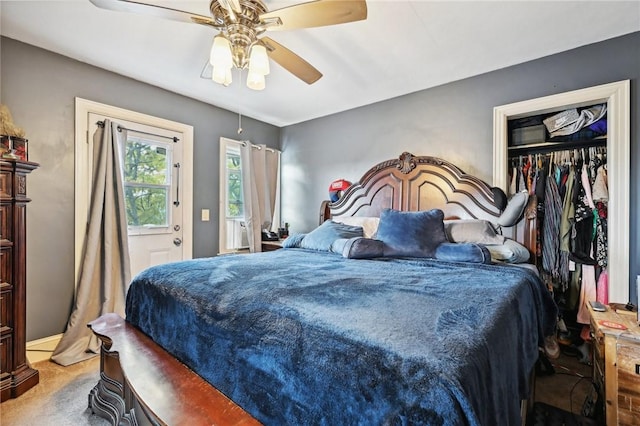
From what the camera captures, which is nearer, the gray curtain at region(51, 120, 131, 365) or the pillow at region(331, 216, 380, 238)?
the gray curtain at region(51, 120, 131, 365)

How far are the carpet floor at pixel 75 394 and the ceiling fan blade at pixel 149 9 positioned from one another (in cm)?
229

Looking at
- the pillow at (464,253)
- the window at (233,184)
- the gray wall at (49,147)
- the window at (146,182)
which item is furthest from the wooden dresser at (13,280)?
the pillow at (464,253)

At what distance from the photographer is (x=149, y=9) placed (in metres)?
1.46

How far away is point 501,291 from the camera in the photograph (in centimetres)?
131

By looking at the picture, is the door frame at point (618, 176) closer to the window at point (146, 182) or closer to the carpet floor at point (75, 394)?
the carpet floor at point (75, 394)

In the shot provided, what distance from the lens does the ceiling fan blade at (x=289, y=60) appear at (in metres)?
1.76

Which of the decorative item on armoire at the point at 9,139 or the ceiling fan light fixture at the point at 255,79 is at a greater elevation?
the ceiling fan light fixture at the point at 255,79

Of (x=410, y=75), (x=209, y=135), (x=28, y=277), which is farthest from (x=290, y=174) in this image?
(x=28, y=277)

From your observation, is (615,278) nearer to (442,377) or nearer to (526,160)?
(526,160)

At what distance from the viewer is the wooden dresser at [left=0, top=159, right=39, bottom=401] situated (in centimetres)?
189

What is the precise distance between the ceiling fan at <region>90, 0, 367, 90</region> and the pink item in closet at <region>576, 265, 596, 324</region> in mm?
2616

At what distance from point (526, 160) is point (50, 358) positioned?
179 inches

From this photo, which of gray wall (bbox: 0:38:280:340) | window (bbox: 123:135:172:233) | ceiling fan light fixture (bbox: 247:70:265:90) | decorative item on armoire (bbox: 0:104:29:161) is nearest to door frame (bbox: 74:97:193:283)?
gray wall (bbox: 0:38:280:340)

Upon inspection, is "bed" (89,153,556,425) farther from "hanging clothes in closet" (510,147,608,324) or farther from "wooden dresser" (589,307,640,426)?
"hanging clothes in closet" (510,147,608,324)
